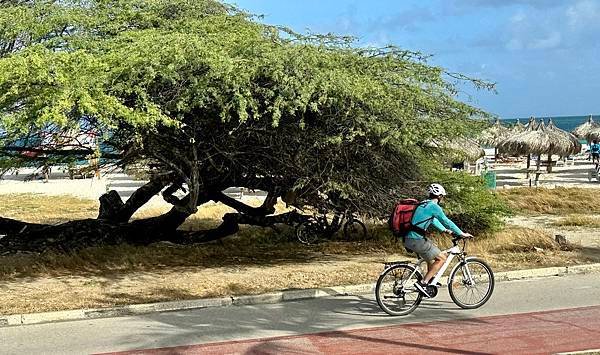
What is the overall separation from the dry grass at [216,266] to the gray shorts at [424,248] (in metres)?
1.98

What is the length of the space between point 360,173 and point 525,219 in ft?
31.1

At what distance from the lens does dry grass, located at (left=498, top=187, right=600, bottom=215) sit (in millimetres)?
21667

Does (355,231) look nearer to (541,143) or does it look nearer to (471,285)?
(471,285)

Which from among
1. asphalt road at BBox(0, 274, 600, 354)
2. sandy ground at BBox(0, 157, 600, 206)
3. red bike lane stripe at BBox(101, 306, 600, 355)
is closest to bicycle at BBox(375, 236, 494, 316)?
asphalt road at BBox(0, 274, 600, 354)

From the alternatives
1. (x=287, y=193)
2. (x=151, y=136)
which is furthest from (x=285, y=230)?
(x=151, y=136)

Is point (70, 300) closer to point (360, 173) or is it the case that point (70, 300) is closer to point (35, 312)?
point (35, 312)

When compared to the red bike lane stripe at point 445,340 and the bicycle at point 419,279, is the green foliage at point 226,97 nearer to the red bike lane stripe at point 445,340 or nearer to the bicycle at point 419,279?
the bicycle at point 419,279

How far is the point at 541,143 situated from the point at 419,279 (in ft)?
103

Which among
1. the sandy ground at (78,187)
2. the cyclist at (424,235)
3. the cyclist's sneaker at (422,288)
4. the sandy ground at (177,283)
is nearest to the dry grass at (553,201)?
the sandy ground at (177,283)

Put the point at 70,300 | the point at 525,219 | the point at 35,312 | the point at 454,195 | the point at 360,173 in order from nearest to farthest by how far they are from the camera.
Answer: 1. the point at 35,312
2. the point at 70,300
3. the point at 360,173
4. the point at 454,195
5. the point at 525,219

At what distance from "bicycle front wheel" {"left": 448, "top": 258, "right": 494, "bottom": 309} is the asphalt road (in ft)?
0.43

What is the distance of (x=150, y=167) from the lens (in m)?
12.7

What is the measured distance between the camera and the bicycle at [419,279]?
8.57 m

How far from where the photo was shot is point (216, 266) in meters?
12.5
